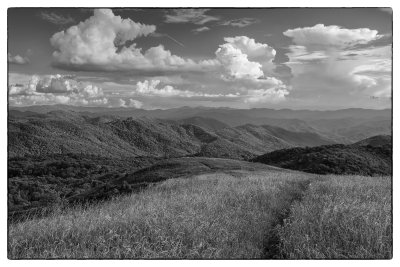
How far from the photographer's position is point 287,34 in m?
11.5

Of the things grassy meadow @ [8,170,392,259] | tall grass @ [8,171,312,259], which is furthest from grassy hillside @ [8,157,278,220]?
grassy meadow @ [8,170,392,259]

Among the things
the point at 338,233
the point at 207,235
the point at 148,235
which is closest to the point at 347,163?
the point at 338,233

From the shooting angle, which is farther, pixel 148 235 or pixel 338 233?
pixel 338 233

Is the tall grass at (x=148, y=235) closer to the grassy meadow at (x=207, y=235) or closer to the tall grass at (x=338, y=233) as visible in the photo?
the grassy meadow at (x=207, y=235)

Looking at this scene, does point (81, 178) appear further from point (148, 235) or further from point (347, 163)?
point (148, 235)

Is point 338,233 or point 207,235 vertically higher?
point 338,233

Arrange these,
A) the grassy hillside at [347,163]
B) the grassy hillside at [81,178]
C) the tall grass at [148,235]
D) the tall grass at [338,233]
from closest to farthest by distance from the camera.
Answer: the tall grass at [148,235]
the tall grass at [338,233]
the grassy hillside at [81,178]
the grassy hillside at [347,163]

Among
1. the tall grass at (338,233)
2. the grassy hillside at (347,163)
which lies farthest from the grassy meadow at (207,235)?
the grassy hillside at (347,163)

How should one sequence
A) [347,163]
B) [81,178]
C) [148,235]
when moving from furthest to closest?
1. [81,178]
2. [347,163]
3. [148,235]

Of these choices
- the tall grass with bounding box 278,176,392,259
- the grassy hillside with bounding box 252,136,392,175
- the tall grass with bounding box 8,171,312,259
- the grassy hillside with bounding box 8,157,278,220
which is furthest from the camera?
the grassy hillside with bounding box 252,136,392,175

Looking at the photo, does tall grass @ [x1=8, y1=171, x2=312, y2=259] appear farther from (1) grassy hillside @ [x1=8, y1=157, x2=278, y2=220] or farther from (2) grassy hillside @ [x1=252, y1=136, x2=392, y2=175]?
(2) grassy hillside @ [x1=252, y1=136, x2=392, y2=175]

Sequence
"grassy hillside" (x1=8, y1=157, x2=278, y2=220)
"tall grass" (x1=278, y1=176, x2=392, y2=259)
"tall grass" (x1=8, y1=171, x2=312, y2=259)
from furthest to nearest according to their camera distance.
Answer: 1. "grassy hillside" (x1=8, y1=157, x2=278, y2=220)
2. "tall grass" (x1=278, y1=176, x2=392, y2=259)
3. "tall grass" (x1=8, y1=171, x2=312, y2=259)
